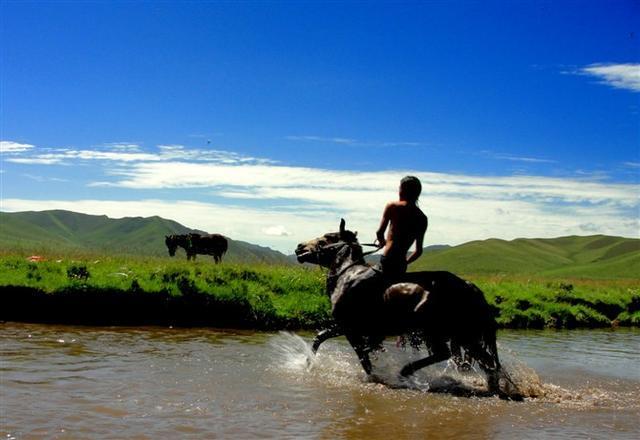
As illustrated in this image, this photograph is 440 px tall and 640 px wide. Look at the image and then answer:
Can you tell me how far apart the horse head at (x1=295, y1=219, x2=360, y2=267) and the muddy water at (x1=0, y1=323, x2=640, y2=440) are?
1988 mm

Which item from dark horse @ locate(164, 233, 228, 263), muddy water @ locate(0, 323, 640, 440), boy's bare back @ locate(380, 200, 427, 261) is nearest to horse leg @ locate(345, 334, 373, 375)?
muddy water @ locate(0, 323, 640, 440)

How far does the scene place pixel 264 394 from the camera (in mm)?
9656

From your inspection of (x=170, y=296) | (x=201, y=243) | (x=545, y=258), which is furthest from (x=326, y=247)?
(x=545, y=258)

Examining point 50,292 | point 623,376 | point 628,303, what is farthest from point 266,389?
point 628,303

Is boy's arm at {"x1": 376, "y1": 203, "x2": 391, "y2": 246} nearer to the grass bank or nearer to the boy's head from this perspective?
the boy's head

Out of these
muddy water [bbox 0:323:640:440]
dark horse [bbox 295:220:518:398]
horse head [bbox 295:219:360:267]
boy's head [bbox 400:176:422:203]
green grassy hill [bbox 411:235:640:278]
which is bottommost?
muddy water [bbox 0:323:640:440]

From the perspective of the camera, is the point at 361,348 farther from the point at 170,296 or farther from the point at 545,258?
the point at 545,258

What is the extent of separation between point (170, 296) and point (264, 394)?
31.6ft

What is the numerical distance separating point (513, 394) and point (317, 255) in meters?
4.25

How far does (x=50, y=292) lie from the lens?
17734 mm

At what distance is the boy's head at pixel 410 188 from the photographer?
33.8 feet

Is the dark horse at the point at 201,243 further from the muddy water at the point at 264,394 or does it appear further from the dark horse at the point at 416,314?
the dark horse at the point at 416,314

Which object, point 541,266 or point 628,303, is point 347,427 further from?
point 541,266

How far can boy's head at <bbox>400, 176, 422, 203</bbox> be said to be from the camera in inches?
405
